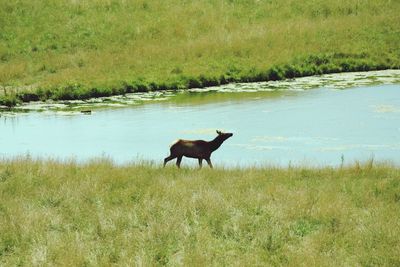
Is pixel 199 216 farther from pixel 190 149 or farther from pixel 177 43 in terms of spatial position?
pixel 177 43

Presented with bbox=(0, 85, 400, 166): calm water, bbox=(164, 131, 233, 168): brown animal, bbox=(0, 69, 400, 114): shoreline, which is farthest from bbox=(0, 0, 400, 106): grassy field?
bbox=(164, 131, 233, 168): brown animal

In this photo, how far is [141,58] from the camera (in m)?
40.4

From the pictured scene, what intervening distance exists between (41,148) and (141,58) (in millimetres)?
19480

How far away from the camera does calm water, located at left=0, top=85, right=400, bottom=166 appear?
19422 mm

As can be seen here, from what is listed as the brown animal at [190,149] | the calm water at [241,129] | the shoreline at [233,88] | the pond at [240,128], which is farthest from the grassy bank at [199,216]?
the shoreline at [233,88]

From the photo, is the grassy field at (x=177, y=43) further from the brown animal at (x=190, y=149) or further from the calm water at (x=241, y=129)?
the brown animal at (x=190, y=149)

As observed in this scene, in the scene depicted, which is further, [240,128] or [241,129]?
[240,128]

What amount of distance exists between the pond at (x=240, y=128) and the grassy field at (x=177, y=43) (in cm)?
513

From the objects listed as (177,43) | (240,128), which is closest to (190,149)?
(240,128)

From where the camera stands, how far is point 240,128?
23781 millimetres

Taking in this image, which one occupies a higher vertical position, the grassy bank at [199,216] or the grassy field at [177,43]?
the grassy field at [177,43]

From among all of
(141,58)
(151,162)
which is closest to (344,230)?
(151,162)

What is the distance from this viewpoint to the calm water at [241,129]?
1942 cm

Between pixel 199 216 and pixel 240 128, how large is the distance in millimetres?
12143
